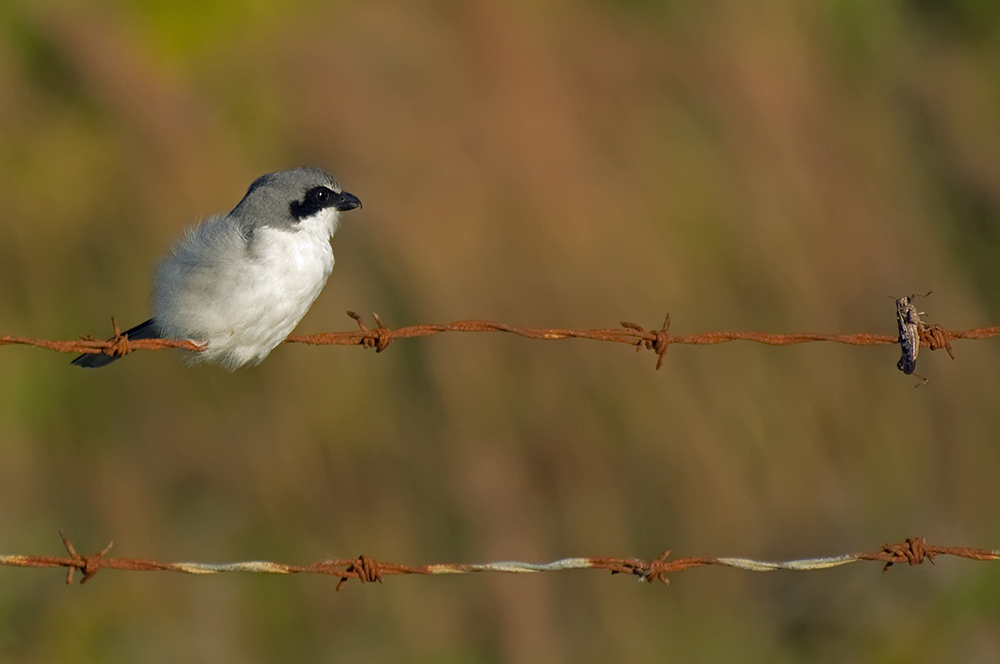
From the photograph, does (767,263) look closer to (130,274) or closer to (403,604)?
(403,604)

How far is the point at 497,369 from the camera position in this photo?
649 centimetres

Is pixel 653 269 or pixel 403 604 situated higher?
pixel 653 269

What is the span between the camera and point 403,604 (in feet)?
19.8

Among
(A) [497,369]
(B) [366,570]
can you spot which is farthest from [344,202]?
(A) [497,369]

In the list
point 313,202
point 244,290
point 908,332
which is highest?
point 313,202

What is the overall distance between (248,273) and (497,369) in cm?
253

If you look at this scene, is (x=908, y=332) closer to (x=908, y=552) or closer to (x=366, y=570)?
(x=908, y=552)

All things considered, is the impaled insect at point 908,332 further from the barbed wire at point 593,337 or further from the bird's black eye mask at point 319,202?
the bird's black eye mask at point 319,202

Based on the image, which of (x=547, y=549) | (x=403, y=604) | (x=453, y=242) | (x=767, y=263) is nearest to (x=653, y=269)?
(x=767, y=263)

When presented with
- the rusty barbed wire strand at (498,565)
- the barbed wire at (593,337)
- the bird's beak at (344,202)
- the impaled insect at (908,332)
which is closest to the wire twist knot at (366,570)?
the rusty barbed wire strand at (498,565)

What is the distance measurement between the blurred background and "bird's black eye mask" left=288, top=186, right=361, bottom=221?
1.97 m

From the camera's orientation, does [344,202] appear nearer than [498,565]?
No

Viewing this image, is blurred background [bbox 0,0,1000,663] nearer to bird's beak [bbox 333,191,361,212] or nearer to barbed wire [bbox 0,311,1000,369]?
Answer: bird's beak [bbox 333,191,361,212]

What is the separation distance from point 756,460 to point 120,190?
4178 mm
